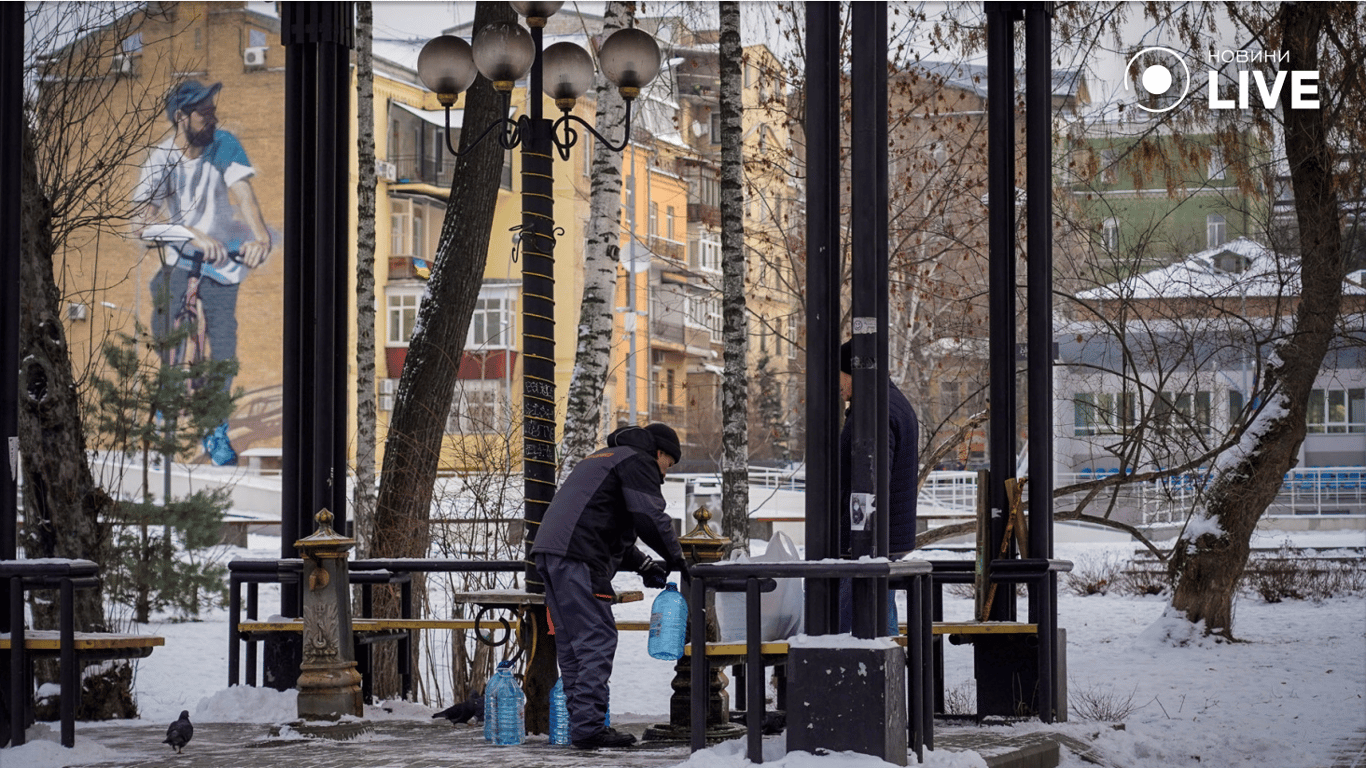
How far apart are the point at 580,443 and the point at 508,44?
6.47 meters

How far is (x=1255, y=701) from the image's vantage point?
14.1 m

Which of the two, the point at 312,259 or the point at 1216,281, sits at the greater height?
the point at 1216,281

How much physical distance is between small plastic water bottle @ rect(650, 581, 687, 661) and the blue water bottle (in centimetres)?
83

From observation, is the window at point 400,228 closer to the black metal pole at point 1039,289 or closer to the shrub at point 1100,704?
the shrub at point 1100,704

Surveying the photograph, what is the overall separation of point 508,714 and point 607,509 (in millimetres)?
1239

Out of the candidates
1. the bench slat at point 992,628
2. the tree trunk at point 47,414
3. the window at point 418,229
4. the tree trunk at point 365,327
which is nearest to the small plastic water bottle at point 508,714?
the bench slat at point 992,628

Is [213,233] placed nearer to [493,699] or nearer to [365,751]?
[493,699]

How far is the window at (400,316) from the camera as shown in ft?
160

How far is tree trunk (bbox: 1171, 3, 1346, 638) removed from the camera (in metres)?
16.1

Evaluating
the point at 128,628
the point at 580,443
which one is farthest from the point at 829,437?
the point at 128,628

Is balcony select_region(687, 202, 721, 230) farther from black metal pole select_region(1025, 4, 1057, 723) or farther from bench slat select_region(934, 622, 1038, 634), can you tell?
bench slat select_region(934, 622, 1038, 634)

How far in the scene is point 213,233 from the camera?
5025 centimetres

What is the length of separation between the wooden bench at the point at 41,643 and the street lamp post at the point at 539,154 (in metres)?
2.40

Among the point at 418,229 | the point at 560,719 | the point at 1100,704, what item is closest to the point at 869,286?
the point at 560,719
